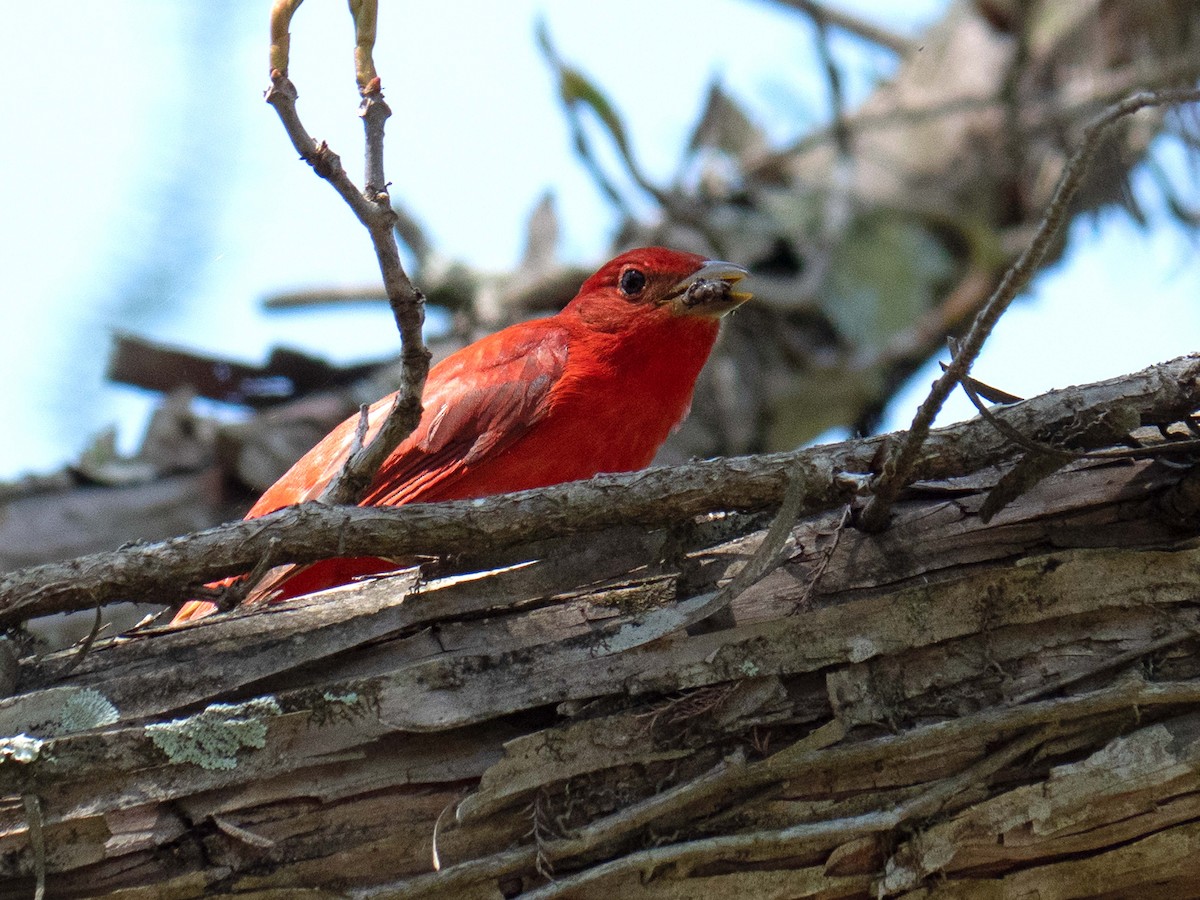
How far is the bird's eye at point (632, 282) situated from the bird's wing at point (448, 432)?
1.74ft

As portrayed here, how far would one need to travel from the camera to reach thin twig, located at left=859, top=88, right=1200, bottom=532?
6.87 feet

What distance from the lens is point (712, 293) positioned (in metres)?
4.63

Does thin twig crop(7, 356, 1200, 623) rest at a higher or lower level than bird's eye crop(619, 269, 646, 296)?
lower

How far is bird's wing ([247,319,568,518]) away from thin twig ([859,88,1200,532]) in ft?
5.88

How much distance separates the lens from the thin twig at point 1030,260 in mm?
2094

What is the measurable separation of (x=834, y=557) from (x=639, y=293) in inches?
86.9

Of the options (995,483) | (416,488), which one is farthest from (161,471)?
(995,483)

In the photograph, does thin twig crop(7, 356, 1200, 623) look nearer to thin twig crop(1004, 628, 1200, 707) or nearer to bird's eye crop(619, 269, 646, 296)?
thin twig crop(1004, 628, 1200, 707)

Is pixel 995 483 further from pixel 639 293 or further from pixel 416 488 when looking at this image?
pixel 639 293

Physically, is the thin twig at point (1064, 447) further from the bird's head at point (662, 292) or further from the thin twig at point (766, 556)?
the bird's head at point (662, 292)

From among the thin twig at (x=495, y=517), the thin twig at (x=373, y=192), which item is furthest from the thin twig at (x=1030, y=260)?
the thin twig at (x=373, y=192)

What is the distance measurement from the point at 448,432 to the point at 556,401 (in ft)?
1.20

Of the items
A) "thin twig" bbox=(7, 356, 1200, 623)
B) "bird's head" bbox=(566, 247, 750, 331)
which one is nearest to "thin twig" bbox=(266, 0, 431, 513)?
"thin twig" bbox=(7, 356, 1200, 623)

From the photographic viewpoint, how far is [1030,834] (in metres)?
2.46
